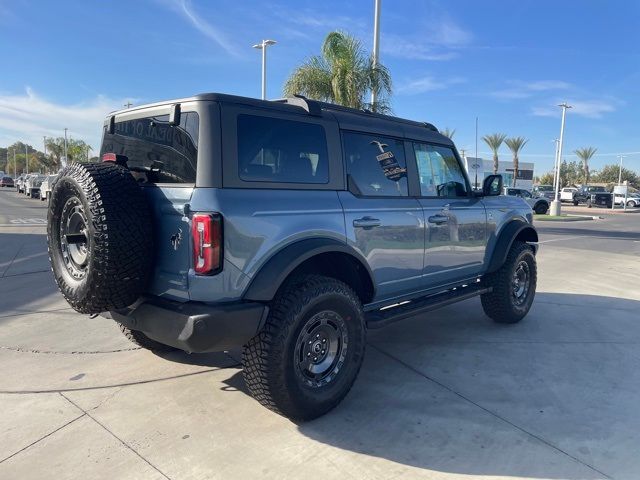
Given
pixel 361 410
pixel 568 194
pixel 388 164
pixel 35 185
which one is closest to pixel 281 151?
pixel 388 164

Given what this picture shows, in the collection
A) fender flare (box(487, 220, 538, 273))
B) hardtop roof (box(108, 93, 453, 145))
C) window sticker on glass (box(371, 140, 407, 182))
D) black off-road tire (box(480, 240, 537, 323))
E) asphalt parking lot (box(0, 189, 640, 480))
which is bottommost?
asphalt parking lot (box(0, 189, 640, 480))

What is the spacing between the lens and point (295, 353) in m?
3.23

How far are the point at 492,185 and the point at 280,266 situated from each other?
3.05m

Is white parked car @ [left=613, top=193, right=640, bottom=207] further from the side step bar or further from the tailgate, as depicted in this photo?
the tailgate

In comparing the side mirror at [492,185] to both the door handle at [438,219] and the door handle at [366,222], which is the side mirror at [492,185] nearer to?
the door handle at [438,219]

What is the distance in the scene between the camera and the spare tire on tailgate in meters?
2.88

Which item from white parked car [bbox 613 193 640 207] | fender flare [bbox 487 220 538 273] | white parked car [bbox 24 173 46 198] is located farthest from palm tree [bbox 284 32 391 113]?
white parked car [bbox 613 193 640 207]

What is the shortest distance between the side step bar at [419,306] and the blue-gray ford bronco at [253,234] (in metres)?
0.03

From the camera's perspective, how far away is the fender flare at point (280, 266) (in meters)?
3.03

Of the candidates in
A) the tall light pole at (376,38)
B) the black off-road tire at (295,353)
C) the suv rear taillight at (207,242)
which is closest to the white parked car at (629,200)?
the tall light pole at (376,38)

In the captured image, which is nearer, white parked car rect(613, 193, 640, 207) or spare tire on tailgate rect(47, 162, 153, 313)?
spare tire on tailgate rect(47, 162, 153, 313)

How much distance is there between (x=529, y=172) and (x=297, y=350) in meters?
62.6

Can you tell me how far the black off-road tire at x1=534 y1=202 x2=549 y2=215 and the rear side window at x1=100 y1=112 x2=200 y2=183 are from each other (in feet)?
98.3

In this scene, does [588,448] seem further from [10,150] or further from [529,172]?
[10,150]
